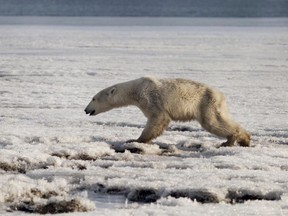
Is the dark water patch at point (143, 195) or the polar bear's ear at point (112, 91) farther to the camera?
the polar bear's ear at point (112, 91)

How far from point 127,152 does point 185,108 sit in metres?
1.03

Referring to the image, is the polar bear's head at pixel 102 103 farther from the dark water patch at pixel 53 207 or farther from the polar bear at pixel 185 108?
the dark water patch at pixel 53 207

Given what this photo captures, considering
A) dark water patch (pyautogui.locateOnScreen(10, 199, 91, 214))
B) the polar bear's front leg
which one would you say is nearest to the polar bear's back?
the polar bear's front leg

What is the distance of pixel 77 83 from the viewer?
16.0 metres

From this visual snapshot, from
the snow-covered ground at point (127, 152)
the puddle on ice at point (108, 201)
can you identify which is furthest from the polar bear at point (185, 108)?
the puddle on ice at point (108, 201)

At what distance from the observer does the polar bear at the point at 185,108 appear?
836 centimetres

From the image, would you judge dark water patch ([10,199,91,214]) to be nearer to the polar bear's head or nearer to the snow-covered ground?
the snow-covered ground

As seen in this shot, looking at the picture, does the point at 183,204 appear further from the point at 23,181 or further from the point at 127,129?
the point at 127,129

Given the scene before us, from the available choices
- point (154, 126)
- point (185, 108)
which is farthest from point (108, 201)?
point (185, 108)

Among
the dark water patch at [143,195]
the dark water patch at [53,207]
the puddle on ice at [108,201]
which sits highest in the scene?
the dark water patch at [143,195]

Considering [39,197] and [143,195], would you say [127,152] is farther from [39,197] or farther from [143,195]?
[39,197]

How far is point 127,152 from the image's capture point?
7867 millimetres

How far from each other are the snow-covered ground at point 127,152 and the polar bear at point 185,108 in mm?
280

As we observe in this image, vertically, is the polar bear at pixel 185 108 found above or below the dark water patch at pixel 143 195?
above
